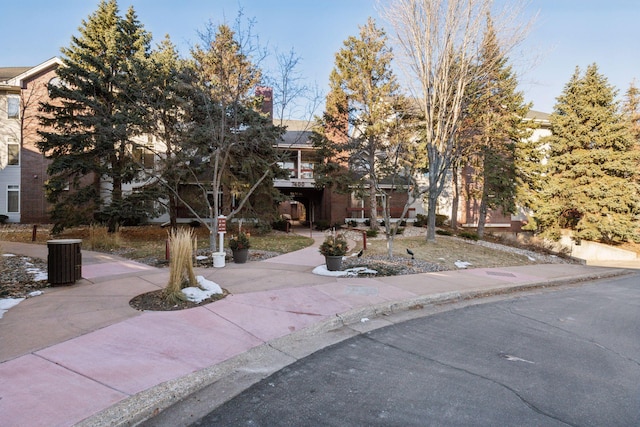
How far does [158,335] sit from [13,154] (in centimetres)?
2968

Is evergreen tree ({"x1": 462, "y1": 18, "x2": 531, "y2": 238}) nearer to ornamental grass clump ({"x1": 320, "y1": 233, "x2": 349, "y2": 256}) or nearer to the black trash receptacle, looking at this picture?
ornamental grass clump ({"x1": 320, "y1": 233, "x2": 349, "y2": 256})

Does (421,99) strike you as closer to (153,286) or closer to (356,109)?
(356,109)

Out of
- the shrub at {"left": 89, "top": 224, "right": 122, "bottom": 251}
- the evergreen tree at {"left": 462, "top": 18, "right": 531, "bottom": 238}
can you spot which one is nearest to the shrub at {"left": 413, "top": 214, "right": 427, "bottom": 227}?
the evergreen tree at {"left": 462, "top": 18, "right": 531, "bottom": 238}

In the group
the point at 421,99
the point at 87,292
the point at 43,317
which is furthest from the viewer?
the point at 421,99

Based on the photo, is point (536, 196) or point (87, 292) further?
point (536, 196)

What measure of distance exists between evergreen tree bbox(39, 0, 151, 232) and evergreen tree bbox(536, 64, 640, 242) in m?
23.8

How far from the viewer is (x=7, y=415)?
2.78 m

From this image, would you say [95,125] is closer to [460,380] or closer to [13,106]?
[13,106]

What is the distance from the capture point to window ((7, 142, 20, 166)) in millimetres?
25703

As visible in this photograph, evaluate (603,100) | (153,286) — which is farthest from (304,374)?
(603,100)

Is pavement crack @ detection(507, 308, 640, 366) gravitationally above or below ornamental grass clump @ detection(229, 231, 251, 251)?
below

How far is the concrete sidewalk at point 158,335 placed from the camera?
3.12 meters

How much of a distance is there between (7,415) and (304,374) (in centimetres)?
251

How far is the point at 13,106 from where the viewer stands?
25.7 metres
